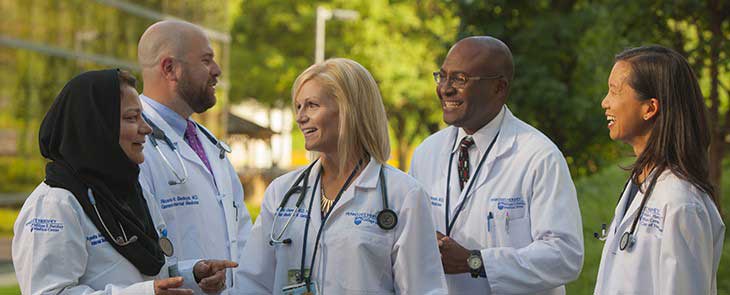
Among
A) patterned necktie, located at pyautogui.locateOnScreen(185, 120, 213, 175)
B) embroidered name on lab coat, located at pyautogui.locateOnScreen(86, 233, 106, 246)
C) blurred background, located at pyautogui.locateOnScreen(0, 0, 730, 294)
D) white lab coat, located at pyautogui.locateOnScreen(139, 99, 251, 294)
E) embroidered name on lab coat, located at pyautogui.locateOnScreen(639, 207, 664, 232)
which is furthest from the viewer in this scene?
blurred background, located at pyautogui.locateOnScreen(0, 0, 730, 294)

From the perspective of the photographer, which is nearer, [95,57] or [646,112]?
[646,112]

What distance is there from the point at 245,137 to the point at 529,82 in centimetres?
3784

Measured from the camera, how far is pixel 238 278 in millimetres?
4602

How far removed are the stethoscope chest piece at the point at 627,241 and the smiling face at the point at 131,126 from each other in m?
1.92

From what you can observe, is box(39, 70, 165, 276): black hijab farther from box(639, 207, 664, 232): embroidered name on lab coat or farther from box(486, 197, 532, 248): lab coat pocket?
box(639, 207, 664, 232): embroidered name on lab coat

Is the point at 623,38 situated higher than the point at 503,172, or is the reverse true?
the point at 623,38

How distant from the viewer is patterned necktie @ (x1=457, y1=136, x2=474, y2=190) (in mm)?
5402

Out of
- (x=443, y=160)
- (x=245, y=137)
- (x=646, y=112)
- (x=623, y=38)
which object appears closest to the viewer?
(x=646, y=112)

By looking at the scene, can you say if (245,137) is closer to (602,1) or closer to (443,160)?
(602,1)

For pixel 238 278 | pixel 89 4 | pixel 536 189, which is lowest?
pixel 238 278

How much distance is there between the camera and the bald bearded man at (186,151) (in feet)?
17.6

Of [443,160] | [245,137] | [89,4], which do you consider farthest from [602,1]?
[245,137]

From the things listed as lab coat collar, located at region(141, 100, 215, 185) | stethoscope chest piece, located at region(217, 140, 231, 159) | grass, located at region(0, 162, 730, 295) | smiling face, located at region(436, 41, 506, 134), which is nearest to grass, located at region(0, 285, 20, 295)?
grass, located at region(0, 162, 730, 295)

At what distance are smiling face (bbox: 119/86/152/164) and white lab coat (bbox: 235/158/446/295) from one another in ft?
2.14
